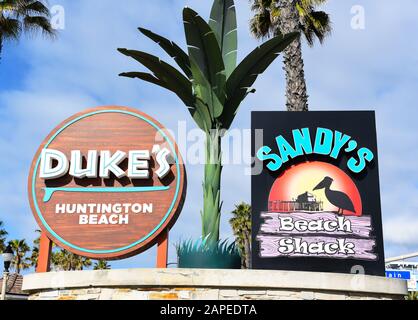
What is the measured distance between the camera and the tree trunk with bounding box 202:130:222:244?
10734 mm

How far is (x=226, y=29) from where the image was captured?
12.4 m

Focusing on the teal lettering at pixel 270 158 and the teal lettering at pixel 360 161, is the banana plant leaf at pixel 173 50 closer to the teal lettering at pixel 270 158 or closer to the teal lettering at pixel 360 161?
the teal lettering at pixel 270 158

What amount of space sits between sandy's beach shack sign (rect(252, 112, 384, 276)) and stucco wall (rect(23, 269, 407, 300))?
2.24m

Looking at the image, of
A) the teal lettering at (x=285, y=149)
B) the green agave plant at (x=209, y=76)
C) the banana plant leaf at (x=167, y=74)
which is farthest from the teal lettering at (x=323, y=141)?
the banana plant leaf at (x=167, y=74)

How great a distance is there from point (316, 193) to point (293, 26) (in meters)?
9.59

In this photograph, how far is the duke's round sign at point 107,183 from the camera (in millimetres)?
11195

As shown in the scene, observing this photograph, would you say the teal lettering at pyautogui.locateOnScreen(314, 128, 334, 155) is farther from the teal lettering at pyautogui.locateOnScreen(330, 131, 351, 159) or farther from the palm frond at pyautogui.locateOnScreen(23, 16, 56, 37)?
the palm frond at pyautogui.locateOnScreen(23, 16, 56, 37)

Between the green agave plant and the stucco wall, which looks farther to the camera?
the green agave plant

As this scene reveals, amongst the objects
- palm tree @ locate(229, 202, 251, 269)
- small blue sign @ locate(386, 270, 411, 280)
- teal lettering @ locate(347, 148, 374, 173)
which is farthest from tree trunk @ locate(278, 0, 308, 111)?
palm tree @ locate(229, 202, 251, 269)

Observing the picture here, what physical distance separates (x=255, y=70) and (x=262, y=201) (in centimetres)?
312

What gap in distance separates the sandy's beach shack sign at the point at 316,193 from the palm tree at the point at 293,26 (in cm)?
575

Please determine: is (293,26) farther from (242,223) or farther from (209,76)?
(242,223)

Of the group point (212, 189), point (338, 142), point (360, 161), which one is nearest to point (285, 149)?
point (338, 142)
